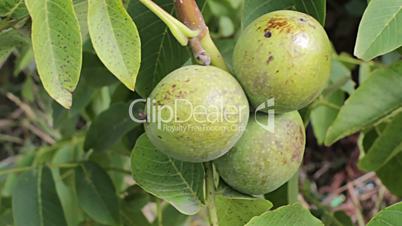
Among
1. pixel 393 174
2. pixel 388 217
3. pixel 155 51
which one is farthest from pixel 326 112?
pixel 388 217

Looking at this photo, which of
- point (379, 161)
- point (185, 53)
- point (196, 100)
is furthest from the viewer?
point (379, 161)

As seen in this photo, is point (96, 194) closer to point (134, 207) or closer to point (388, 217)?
point (134, 207)

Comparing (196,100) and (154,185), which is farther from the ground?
(196,100)

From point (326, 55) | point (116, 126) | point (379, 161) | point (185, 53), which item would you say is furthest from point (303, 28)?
point (116, 126)

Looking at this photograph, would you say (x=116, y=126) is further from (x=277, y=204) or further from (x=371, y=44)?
(x=371, y=44)

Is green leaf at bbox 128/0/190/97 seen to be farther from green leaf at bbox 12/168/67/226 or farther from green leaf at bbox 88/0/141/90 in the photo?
green leaf at bbox 12/168/67/226

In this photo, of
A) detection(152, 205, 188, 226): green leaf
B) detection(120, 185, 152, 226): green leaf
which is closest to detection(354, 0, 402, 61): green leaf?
detection(120, 185, 152, 226): green leaf
